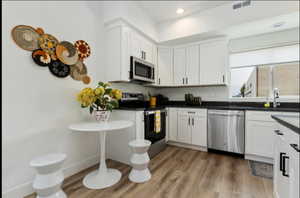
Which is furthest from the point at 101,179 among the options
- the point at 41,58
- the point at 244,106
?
the point at 244,106

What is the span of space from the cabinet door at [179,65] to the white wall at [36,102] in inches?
77.7

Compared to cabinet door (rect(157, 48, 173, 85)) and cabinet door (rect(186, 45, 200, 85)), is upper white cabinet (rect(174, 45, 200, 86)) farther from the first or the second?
cabinet door (rect(157, 48, 173, 85))

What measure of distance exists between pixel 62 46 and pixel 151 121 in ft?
5.88

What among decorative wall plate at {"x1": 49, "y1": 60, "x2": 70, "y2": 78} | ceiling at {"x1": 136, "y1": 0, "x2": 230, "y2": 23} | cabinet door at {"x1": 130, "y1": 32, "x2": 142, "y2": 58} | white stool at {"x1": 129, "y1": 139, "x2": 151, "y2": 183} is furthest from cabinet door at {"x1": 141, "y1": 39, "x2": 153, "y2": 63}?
white stool at {"x1": 129, "y1": 139, "x2": 151, "y2": 183}

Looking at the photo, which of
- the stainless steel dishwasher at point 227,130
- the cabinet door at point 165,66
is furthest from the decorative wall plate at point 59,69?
the stainless steel dishwasher at point 227,130

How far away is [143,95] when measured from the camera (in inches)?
137

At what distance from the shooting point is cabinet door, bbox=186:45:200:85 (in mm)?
3262

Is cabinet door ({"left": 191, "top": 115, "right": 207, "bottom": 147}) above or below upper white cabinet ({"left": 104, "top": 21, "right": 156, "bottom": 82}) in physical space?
below

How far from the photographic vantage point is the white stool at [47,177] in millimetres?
1403

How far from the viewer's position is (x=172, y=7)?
2.84m

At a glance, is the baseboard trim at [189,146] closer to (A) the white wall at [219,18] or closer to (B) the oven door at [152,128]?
(B) the oven door at [152,128]

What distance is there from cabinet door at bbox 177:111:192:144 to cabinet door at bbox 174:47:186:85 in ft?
2.66

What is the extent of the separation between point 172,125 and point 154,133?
70 centimetres

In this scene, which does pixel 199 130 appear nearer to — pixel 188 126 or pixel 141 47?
pixel 188 126
